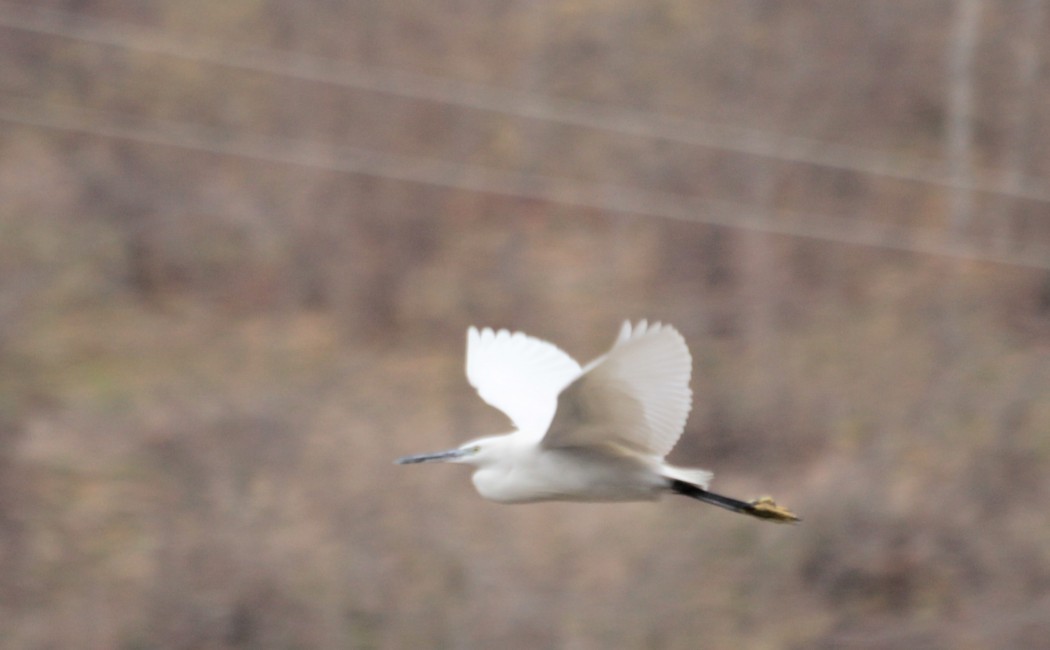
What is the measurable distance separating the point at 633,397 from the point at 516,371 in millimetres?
1065

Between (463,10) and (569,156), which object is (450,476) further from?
(463,10)

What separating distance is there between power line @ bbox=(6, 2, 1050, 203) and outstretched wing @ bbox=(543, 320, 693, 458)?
7365mm

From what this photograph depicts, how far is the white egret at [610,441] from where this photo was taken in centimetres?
446

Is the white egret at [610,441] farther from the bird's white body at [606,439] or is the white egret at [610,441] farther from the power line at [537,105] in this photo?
the power line at [537,105]

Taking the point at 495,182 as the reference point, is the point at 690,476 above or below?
below

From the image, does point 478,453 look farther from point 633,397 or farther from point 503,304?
point 503,304

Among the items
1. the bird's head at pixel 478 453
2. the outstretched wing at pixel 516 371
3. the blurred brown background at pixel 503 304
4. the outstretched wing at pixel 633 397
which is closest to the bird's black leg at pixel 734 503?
the outstretched wing at pixel 633 397

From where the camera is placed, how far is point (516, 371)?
5.68 metres

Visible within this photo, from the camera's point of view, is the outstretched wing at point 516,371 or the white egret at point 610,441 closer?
the white egret at point 610,441

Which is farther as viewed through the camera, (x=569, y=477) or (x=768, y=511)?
(x=768, y=511)

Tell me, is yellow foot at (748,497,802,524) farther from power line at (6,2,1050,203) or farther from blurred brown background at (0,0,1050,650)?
power line at (6,2,1050,203)

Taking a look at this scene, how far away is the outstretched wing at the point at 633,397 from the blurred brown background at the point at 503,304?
Answer: 13.9ft

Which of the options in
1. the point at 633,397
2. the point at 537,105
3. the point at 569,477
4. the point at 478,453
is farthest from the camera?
the point at 537,105

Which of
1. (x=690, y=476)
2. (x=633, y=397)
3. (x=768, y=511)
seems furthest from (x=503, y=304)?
(x=633, y=397)
